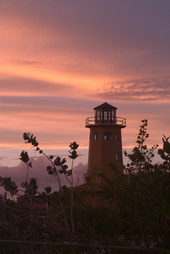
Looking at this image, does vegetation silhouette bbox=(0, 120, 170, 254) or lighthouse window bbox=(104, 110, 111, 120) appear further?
lighthouse window bbox=(104, 110, 111, 120)

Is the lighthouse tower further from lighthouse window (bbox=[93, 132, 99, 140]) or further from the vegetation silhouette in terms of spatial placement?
the vegetation silhouette

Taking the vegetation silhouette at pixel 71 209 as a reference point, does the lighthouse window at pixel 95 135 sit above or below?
above

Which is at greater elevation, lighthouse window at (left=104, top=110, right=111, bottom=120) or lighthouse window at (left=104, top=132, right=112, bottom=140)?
lighthouse window at (left=104, top=110, right=111, bottom=120)

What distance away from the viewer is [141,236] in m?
13.6

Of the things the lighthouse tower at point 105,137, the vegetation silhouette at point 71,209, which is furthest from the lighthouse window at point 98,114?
the vegetation silhouette at point 71,209

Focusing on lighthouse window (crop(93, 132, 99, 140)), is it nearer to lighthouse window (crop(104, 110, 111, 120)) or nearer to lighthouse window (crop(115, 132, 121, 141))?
lighthouse window (crop(104, 110, 111, 120))

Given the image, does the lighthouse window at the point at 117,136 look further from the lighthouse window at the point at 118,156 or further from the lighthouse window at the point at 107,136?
the lighthouse window at the point at 118,156

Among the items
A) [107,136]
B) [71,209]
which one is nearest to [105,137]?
[107,136]

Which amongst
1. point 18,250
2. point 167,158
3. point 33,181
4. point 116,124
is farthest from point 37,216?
point 116,124

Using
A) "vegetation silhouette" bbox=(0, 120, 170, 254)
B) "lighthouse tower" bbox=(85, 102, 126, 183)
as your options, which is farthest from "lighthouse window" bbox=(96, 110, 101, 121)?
"vegetation silhouette" bbox=(0, 120, 170, 254)

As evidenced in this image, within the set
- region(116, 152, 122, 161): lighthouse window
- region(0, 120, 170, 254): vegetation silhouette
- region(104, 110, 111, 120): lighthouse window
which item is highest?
region(104, 110, 111, 120): lighthouse window

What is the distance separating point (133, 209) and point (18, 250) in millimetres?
3244

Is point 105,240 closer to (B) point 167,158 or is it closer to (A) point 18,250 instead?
(A) point 18,250

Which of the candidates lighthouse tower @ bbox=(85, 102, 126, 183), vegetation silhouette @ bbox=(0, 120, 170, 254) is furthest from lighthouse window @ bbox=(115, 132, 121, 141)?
vegetation silhouette @ bbox=(0, 120, 170, 254)
